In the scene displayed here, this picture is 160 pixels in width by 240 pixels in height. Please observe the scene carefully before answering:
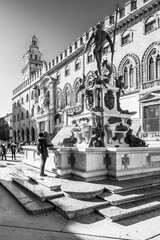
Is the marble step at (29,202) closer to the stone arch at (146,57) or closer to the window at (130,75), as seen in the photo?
the stone arch at (146,57)

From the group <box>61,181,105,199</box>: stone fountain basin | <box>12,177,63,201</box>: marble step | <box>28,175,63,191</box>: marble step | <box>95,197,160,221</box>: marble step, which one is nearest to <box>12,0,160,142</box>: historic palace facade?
<box>28,175,63,191</box>: marble step

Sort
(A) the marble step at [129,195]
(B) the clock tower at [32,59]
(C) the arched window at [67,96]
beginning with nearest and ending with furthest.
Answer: (A) the marble step at [129,195], (C) the arched window at [67,96], (B) the clock tower at [32,59]

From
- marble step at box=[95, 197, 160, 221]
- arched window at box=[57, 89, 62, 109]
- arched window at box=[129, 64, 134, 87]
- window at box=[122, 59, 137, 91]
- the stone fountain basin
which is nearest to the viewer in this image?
marble step at box=[95, 197, 160, 221]

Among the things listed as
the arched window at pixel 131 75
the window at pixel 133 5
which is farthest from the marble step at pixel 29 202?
the window at pixel 133 5

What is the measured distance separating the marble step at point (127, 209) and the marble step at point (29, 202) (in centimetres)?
119

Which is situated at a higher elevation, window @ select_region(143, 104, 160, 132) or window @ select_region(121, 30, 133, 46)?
window @ select_region(121, 30, 133, 46)

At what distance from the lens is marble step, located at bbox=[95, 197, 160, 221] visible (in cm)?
401

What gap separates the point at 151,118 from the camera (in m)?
18.1

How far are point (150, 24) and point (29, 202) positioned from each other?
21.5m

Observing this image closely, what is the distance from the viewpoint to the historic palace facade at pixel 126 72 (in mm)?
18562

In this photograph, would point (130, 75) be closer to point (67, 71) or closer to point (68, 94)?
point (68, 94)

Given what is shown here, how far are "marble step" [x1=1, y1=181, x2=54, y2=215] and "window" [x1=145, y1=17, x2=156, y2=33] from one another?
2036 centimetres

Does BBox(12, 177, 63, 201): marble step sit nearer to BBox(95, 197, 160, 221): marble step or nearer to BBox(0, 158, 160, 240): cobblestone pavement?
BBox(0, 158, 160, 240): cobblestone pavement

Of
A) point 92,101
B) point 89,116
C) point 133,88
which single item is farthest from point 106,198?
point 133,88
